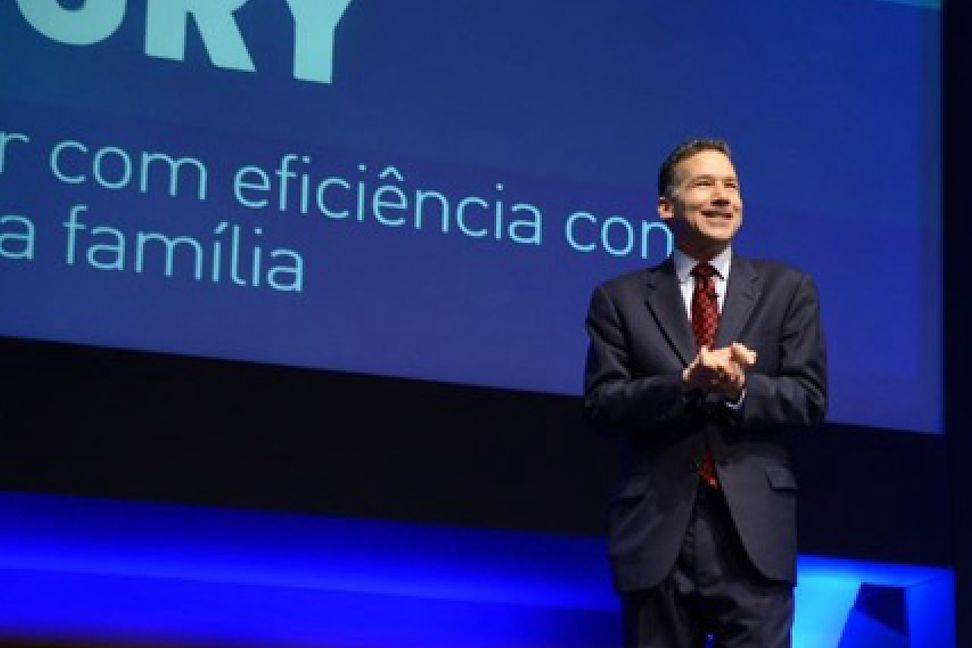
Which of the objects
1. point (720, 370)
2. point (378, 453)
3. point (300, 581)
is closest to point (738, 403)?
point (720, 370)

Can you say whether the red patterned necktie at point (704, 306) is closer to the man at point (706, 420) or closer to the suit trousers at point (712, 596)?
the man at point (706, 420)

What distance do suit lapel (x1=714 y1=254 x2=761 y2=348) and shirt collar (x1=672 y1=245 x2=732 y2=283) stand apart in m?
0.01

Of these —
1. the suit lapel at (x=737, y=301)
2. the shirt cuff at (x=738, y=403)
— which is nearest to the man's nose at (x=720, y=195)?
the suit lapel at (x=737, y=301)

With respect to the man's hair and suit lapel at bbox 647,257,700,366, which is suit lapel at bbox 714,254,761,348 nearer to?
suit lapel at bbox 647,257,700,366

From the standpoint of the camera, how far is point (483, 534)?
165 inches

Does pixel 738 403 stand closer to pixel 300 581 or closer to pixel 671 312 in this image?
pixel 671 312

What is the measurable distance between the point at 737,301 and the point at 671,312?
10cm

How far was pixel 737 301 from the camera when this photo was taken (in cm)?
288

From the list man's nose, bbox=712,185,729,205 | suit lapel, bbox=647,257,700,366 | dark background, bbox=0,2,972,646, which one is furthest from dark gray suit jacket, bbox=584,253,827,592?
dark background, bbox=0,2,972,646

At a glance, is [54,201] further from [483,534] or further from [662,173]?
[662,173]

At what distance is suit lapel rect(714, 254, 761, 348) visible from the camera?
2.86 m

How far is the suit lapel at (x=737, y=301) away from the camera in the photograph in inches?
113

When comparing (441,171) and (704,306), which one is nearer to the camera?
(704,306)

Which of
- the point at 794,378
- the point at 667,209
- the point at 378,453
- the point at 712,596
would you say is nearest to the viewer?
the point at 712,596
